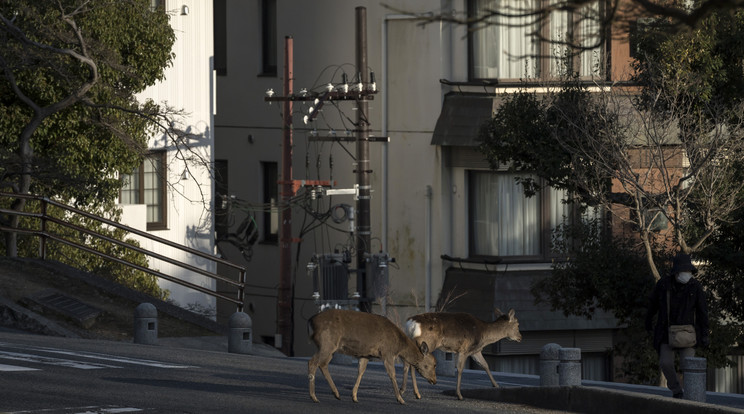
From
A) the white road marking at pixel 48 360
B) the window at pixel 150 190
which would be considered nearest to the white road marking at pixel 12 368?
the white road marking at pixel 48 360

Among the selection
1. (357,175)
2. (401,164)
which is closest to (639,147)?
(357,175)

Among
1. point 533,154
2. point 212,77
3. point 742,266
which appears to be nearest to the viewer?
point 742,266

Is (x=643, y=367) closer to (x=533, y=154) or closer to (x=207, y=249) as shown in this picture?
(x=533, y=154)

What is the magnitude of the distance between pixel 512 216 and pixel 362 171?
4.01 metres

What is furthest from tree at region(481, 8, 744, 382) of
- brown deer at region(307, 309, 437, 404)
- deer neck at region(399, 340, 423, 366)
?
brown deer at region(307, 309, 437, 404)

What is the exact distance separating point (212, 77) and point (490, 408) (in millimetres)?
21947

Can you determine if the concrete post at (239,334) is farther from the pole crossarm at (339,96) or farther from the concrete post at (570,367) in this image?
the pole crossarm at (339,96)

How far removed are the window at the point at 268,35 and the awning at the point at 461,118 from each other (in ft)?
26.5

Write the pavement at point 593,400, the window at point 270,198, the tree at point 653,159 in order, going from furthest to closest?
1. the window at point 270,198
2. the tree at point 653,159
3. the pavement at point 593,400

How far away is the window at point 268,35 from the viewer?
41969mm

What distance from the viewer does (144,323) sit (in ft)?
69.5

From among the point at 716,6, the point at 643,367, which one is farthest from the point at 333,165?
the point at 716,6

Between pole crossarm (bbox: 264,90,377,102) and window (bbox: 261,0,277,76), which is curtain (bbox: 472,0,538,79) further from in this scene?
window (bbox: 261,0,277,76)

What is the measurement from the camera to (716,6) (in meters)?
8.95
